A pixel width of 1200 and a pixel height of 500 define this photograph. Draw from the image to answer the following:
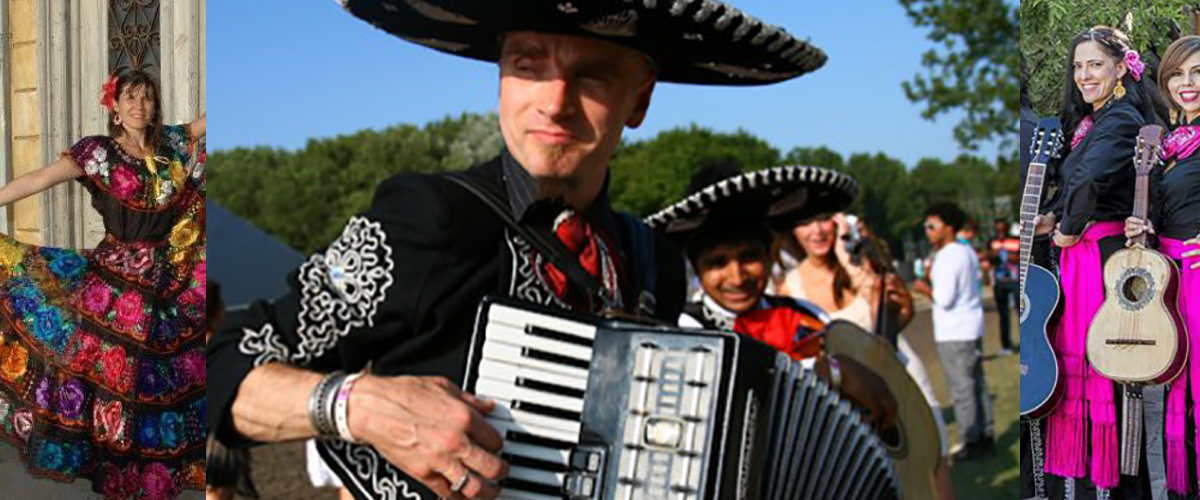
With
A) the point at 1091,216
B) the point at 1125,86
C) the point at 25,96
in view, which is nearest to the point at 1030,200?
the point at 1091,216

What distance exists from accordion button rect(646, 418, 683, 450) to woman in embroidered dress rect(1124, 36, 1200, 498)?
2.26 meters

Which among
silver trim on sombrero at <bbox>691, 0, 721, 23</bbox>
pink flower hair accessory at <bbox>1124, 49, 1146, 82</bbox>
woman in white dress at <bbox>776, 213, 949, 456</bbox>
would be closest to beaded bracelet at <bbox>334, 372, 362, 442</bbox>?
silver trim on sombrero at <bbox>691, 0, 721, 23</bbox>

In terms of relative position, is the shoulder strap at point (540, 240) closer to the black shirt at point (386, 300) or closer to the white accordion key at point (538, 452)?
the black shirt at point (386, 300)

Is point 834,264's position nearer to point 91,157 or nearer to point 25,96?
point 91,157

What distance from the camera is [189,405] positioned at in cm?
278

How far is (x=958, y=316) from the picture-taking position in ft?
20.8

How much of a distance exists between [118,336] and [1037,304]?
2.61m

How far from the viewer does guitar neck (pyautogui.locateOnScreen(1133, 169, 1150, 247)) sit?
Answer: 3.37 meters

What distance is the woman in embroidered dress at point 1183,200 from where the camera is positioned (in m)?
3.30

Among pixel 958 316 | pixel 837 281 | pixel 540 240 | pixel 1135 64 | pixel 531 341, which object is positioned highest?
pixel 1135 64

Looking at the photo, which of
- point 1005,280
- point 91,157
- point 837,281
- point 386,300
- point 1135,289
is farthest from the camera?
point 1005,280

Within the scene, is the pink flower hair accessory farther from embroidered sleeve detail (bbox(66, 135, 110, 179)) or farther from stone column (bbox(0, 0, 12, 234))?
stone column (bbox(0, 0, 12, 234))

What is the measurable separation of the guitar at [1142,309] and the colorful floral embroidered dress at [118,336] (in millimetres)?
2521

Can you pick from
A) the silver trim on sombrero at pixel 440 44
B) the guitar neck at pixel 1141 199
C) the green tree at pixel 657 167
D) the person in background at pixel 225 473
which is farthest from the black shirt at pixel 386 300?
the guitar neck at pixel 1141 199
